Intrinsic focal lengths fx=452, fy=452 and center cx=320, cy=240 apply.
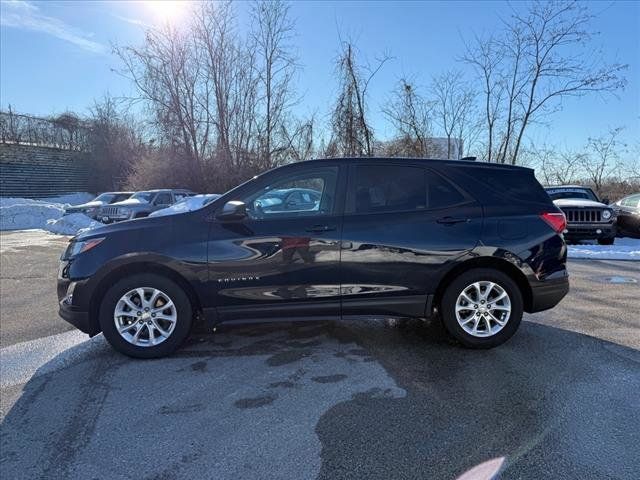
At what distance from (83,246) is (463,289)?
143 inches

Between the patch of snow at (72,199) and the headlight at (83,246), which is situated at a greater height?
the patch of snow at (72,199)

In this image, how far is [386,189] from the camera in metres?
4.40

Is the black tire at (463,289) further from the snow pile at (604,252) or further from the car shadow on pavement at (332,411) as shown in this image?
the snow pile at (604,252)

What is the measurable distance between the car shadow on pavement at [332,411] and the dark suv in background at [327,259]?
409 millimetres

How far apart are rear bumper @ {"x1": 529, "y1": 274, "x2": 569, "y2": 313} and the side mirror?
2.86 metres

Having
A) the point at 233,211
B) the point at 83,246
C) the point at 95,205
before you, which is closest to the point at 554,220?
the point at 233,211

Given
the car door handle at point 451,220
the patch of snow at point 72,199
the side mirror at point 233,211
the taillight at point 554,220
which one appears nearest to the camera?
the side mirror at point 233,211

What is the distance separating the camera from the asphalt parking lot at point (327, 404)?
267 cm

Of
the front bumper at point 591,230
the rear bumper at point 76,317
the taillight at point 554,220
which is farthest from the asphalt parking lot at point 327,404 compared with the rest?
the front bumper at point 591,230

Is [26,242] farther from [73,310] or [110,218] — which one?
[73,310]

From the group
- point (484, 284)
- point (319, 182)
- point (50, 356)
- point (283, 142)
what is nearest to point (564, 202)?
point (484, 284)

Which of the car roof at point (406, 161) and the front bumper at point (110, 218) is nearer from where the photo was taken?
the car roof at point (406, 161)

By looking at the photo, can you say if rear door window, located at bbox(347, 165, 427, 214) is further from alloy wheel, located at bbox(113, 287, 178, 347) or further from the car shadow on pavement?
alloy wheel, located at bbox(113, 287, 178, 347)

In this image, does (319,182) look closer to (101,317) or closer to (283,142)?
(101,317)
